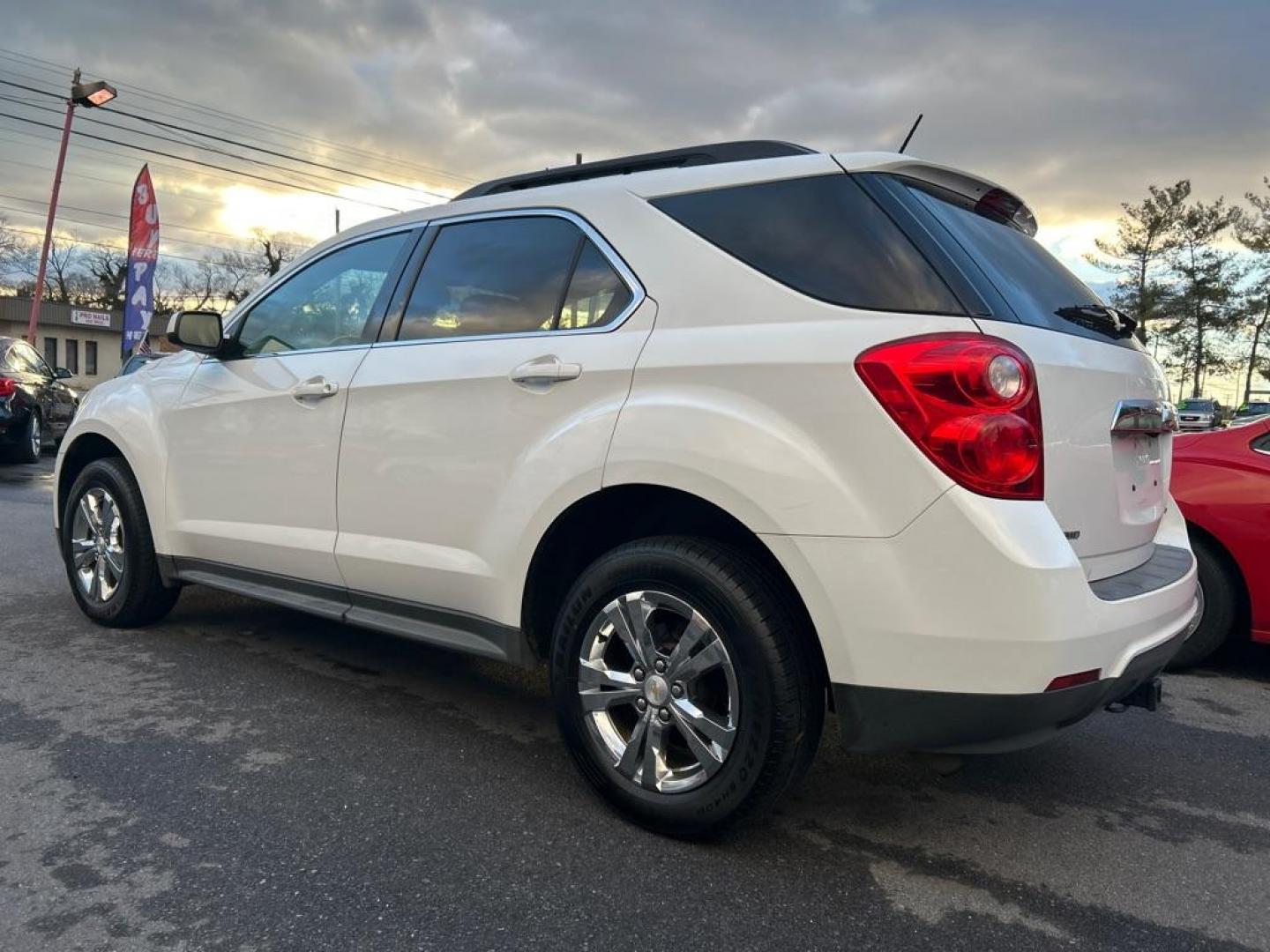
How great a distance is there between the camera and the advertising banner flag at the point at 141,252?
2217 centimetres

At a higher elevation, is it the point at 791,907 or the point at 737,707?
the point at 737,707

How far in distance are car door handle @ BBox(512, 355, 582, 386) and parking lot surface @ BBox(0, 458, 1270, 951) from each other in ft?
4.03

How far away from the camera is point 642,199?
2.85 metres

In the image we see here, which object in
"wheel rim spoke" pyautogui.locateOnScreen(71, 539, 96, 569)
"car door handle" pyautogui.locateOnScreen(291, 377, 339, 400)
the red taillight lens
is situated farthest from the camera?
"wheel rim spoke" pyautogui.locateOnScreen(71, 539, 96, 569)

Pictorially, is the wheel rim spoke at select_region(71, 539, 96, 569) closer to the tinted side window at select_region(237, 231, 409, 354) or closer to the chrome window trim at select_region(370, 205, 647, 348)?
the tinted side window at select_region(237, 231, 409, 354)

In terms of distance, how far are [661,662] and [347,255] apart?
222cm

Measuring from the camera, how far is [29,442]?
12805 millimetres

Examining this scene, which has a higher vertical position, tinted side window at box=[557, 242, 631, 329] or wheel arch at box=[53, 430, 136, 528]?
tinted side window at box=[557, 242, 631, 329]

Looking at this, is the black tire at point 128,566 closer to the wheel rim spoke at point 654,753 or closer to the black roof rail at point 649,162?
the black roof rail at point 649,162

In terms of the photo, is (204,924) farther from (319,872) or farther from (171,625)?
(171,625)

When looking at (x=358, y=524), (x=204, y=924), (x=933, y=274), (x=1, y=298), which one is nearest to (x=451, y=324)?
(x=358, y=524)

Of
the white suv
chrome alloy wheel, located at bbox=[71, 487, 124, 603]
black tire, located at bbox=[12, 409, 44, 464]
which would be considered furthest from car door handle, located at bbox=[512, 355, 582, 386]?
black tire, located at bbox=[12, 409, 44, 464]

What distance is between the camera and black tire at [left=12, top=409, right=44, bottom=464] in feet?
41.5

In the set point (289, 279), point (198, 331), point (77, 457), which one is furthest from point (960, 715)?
point (77, 457)
